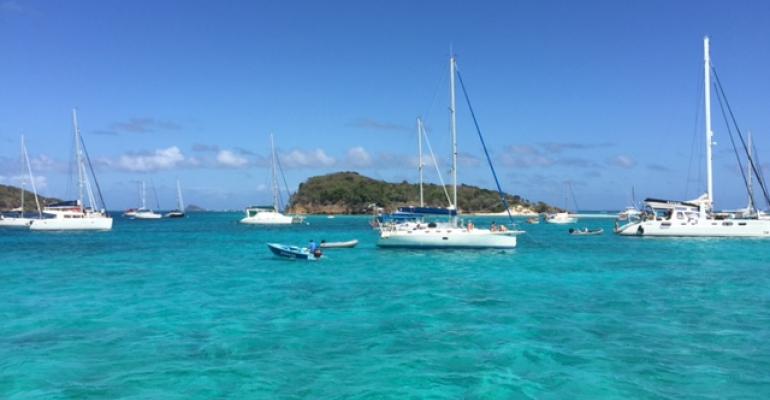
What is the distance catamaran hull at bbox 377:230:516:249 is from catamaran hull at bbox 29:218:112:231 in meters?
55.5

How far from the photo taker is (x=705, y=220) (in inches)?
2382

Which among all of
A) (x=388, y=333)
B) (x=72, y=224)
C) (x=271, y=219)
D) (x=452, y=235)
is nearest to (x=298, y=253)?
(x=452, y=235)

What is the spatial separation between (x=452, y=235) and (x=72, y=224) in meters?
60.2

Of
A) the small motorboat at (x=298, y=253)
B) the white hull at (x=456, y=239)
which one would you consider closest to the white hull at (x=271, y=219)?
the white hull at (x=456, y=239)

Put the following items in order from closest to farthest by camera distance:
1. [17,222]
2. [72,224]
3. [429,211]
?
1. [429,211]
2. [72,224]
3. [17,222]

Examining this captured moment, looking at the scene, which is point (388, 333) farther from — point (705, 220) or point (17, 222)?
point (17, 222)

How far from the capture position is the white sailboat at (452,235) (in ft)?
141

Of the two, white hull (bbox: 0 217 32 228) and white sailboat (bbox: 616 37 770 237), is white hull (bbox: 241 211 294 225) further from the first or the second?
white sailboat (bbox: 616 37 770 237)

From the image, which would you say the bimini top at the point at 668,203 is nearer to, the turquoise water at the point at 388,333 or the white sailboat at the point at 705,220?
the white sailboat at the point at 705,220

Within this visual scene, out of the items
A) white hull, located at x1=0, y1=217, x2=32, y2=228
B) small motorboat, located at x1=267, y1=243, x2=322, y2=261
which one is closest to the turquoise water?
small motorboat, located at x1=267, y1=243, x2=322, y2=261

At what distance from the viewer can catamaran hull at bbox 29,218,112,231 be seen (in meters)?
80.5

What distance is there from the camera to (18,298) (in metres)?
23.9

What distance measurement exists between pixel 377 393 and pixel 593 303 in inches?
506

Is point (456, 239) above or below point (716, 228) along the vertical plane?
below
